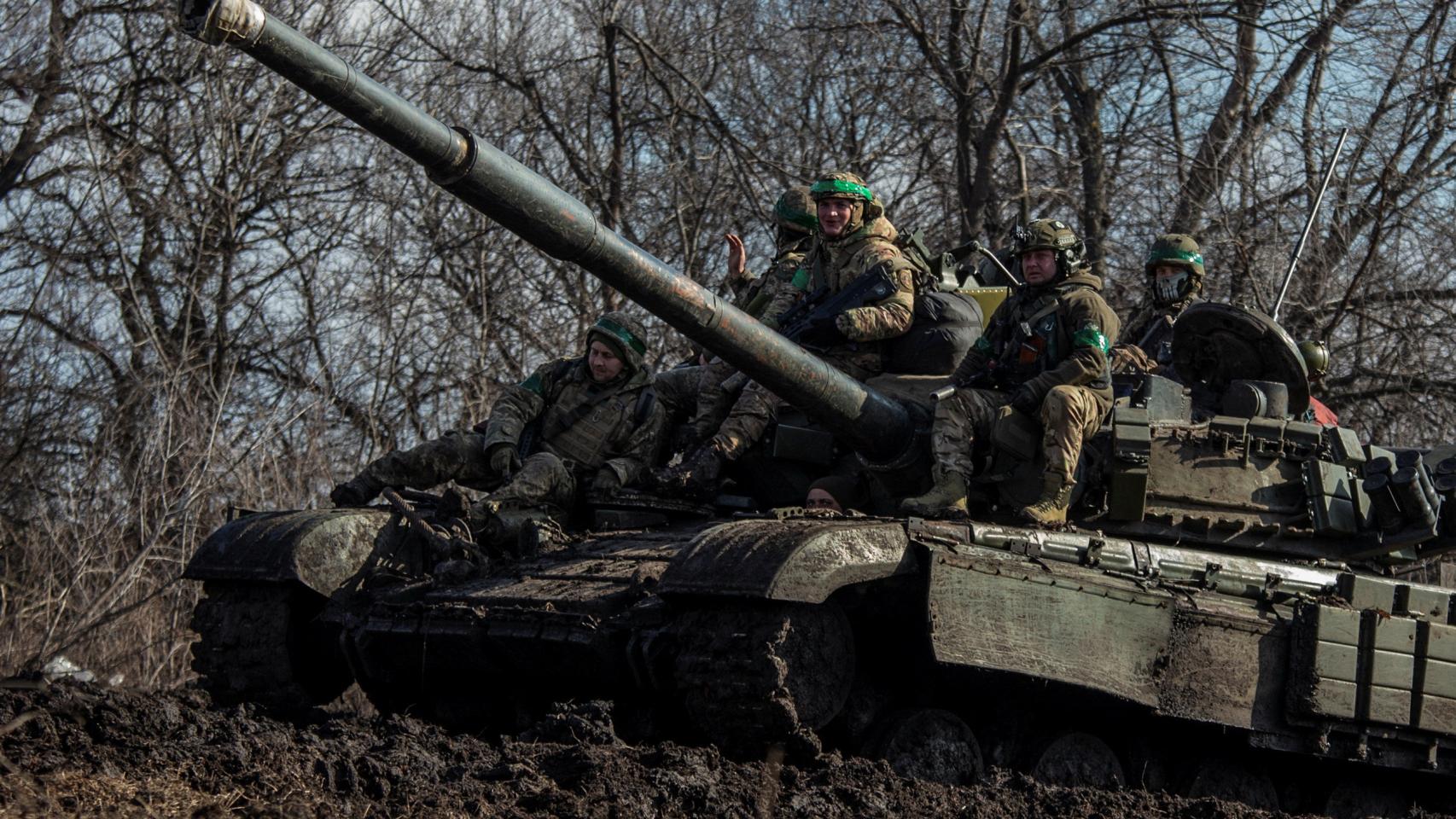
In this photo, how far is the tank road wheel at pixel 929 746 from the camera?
9.07 m

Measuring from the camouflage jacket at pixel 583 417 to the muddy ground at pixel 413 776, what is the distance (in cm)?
258

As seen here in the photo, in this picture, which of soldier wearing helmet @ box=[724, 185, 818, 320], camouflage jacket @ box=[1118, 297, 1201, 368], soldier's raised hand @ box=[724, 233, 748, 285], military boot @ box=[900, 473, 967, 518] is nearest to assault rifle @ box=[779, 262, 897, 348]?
soldier wearing helmet @ box=[724, 185, 818, 320]

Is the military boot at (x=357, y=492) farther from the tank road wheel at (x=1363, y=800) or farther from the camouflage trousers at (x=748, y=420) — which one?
the tank road wheel at (x=1363, y=800)

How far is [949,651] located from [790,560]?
2.58 ft

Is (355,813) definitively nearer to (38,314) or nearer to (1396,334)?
(38,314)

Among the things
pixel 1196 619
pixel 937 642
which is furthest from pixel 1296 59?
pixel 937 642

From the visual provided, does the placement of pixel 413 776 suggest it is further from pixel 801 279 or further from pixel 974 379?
pixel 801 279

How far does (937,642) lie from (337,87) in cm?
319

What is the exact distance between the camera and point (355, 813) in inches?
282

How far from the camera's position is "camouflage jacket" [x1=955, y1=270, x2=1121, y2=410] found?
9781 mm

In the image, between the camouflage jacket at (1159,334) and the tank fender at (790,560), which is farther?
the camouflage jacket at (1159,334)

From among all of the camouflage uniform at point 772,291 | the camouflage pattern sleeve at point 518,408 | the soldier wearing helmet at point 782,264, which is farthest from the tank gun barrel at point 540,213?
the camouflage pattern sleeve at point 518,408

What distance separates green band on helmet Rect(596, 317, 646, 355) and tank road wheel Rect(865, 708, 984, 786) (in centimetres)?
309

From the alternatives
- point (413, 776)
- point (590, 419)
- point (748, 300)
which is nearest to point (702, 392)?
point (590, 419)
